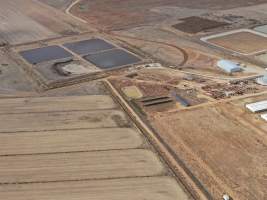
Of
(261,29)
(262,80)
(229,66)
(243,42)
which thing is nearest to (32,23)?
(243,42)

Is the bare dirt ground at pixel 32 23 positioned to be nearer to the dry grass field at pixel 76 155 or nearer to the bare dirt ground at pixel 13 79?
the bare dirt ground at pixel 13 79

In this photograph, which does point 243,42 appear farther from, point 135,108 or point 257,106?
point 135,108

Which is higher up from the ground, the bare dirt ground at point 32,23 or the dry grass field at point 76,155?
the bare dirt ground at point 32,23

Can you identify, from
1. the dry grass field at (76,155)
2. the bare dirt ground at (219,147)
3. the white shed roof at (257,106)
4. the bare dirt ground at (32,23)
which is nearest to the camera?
the dry grass field at (76,155)

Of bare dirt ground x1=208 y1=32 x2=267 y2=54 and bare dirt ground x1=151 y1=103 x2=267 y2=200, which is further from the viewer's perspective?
bare dirt ground x1=208 y1=32 x2=267 y2=54

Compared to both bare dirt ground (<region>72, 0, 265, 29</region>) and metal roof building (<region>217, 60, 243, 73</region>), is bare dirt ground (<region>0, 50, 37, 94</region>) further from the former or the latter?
metal roof building (<region>217, 60, 243, 73</region>)

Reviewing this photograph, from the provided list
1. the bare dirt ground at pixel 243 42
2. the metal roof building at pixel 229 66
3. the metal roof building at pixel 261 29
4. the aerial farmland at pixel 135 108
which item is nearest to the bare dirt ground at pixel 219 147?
the aerial farmland at pixel 135 108

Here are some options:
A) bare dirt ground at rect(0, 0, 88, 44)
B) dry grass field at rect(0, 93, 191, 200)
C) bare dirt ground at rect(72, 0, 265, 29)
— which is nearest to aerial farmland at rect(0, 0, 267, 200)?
dry grass field at rect(0, 93, 191, 200)

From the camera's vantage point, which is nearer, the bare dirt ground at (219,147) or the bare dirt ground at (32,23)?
the bare dirt ground at (219,147)
